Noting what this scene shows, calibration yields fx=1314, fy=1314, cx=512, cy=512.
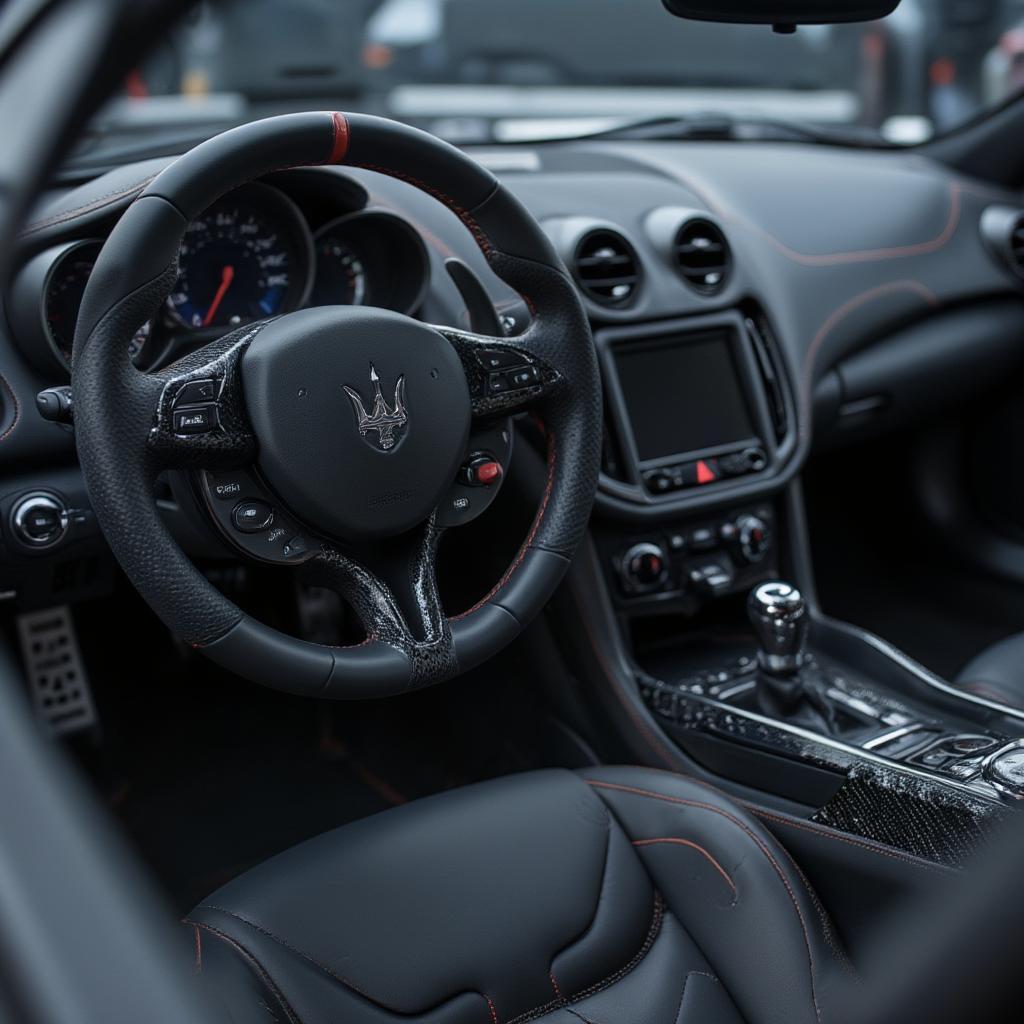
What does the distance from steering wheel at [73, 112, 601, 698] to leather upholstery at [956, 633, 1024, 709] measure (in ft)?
2.37

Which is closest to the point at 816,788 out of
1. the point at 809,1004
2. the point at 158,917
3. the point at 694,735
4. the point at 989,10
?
the point at 694,735

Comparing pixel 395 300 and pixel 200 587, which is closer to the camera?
pixel 200 587

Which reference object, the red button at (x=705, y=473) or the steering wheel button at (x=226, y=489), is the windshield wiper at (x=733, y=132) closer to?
the red button at (x=705, y=473)

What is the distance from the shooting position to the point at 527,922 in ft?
4.42

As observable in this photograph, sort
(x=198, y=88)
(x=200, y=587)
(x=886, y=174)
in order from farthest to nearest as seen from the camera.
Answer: (x=198, y=88) < (x=886, y=174) < (x=200, y=587)

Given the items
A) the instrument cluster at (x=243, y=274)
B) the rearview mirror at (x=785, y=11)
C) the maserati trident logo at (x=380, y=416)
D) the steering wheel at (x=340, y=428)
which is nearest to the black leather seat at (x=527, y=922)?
the steering wheel at (x=340, y=428)

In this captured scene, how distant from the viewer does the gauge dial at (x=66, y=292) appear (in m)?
1.51

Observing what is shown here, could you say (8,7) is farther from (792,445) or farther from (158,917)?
(792,445)

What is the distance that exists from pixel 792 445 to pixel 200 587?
116cm

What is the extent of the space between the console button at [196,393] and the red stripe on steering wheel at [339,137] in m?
0.26

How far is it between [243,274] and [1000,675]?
1.19 m

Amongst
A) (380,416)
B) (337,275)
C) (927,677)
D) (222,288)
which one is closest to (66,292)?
(222,288)

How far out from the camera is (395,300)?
5.83 ft

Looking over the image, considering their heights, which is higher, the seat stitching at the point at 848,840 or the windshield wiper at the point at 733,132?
the windshield wiper at the point at 733,132
